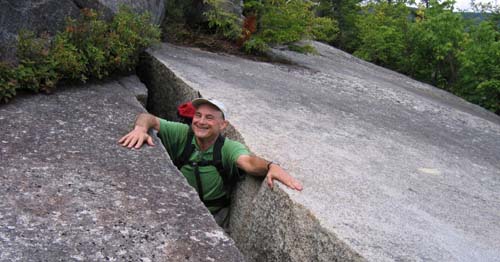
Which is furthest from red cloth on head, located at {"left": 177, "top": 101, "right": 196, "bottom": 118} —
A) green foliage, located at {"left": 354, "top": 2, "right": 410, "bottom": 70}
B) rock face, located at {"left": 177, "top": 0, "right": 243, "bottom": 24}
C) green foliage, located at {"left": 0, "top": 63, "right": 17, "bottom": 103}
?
green foliage, located at {"left": 354, "top": 2, "right": 410, "bottom": 70}

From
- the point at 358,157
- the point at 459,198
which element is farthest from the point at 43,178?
the point at 459,198

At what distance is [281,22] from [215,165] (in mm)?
6232

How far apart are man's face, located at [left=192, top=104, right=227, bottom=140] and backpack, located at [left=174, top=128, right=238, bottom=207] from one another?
0.10 m

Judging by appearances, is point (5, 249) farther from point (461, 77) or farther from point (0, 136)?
point (461, 77)

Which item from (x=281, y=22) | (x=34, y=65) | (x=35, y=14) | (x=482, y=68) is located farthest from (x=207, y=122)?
(x=482, y=68)

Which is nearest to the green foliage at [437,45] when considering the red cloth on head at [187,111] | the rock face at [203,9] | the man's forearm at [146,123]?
the rock face at [203,9]

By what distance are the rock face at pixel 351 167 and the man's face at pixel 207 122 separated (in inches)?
15.6

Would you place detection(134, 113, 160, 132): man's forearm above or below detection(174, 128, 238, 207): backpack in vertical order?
above

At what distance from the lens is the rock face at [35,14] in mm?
5418

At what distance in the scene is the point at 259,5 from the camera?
10445 mm

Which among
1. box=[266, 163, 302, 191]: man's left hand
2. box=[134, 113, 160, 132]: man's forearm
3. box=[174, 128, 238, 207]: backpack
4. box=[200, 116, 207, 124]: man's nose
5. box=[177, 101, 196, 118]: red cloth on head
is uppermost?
box=[200, 116, 207, 124]: man's nose

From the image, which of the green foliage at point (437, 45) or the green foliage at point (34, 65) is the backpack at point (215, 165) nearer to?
the green foliage at point (34, 65)

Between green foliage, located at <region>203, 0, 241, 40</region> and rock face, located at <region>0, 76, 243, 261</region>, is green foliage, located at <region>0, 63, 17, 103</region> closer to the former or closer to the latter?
rock face, located at <region>0, 76, 243, 261</region>

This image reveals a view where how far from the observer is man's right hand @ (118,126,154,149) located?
4.68m
